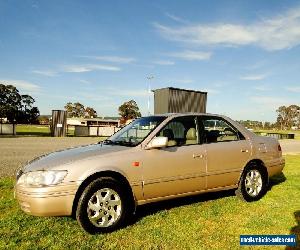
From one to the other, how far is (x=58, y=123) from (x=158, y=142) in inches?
1122

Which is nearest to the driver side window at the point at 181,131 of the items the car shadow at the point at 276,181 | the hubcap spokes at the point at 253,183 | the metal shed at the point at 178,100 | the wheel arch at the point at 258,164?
the wheel arch at the point at 258,164

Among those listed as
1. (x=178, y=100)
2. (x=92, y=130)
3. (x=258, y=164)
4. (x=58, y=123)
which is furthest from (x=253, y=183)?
(x=92, y=130)

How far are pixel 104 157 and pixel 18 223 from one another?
63.3 inches

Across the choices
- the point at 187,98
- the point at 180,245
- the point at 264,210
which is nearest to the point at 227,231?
the point at 180,245

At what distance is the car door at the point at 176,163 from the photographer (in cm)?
496

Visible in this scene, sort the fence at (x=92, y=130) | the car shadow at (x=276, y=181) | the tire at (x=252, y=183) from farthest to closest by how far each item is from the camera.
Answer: the fence at (x=92, y=130), the car shadow at (x=276, y=181), the tire at (x=252, y=183)

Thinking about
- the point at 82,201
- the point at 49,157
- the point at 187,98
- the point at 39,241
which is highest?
the point at 187,98

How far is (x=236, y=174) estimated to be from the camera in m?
6.02

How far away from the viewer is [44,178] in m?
4.29

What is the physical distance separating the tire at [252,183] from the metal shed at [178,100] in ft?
75.0

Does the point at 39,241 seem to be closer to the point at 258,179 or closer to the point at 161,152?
the point at 161,152

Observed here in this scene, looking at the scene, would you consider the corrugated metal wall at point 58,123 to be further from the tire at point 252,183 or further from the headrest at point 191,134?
the headrest at point 191,134

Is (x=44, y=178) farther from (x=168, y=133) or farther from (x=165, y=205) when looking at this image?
(x=165, y=205)

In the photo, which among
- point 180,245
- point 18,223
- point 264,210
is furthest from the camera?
point 264,210
